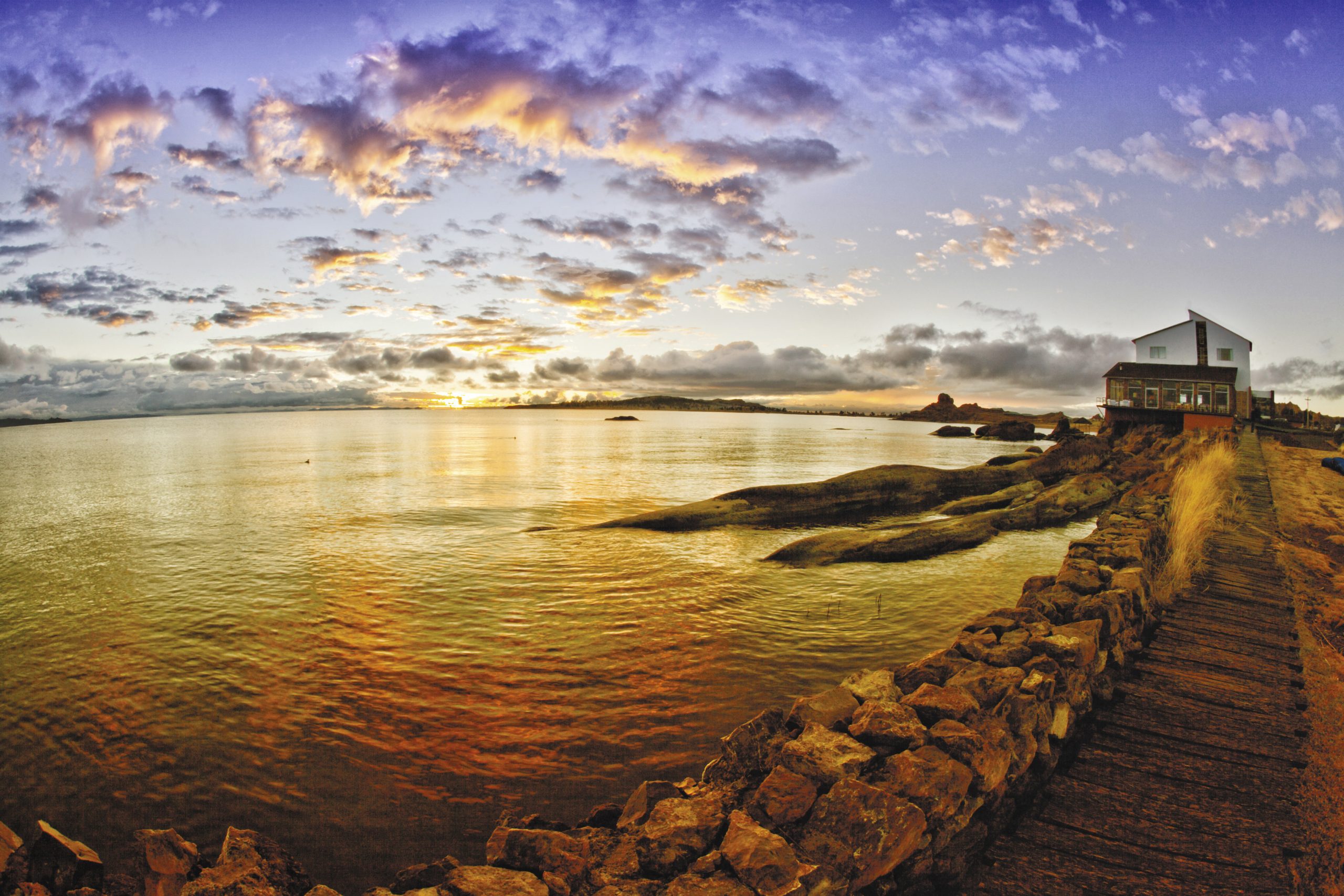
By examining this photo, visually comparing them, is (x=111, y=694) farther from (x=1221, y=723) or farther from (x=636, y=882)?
(x=1221, y=723)

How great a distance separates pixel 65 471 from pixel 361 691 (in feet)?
194

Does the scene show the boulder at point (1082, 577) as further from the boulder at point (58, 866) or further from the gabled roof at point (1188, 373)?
the gabled roof at point (1188, 373)

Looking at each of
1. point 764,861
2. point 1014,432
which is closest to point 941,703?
point 764,861

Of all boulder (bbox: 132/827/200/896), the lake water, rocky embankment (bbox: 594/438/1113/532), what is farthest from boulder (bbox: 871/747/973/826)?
rocky embankment (bbox: 594/438/1113/532)

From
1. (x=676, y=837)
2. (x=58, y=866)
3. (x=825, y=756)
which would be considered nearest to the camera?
(x=676, y=837)

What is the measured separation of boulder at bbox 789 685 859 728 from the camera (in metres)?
4.26

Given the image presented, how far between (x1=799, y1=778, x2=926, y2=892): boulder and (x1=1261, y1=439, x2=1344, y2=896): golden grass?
224 cm

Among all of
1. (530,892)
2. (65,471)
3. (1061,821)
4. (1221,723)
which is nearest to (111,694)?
(530,892)

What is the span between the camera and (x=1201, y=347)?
5756cm

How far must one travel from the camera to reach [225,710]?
7.77 metres

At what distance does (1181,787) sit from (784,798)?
2.98m

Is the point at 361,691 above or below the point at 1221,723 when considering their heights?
below

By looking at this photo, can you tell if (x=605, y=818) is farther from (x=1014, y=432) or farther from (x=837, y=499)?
(x=1014, y=432)

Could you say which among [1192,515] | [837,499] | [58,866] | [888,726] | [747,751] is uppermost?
[1192,515]
